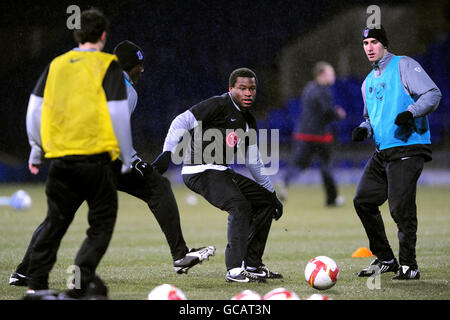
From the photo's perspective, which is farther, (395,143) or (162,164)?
(395,143)

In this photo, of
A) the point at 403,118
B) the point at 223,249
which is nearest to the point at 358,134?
the point at 403,118

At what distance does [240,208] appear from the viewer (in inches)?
255

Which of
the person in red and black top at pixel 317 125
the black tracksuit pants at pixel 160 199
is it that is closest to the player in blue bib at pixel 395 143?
the black tracksuit pants at pixel 160 199

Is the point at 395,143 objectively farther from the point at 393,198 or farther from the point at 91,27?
the point at 91,27

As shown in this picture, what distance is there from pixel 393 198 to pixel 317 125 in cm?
753

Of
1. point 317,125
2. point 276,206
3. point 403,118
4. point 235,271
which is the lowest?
point 235,271

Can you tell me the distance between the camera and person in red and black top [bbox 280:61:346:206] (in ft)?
45.0

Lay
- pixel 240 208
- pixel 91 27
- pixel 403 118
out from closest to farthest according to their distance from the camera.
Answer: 1. pixel 91 27
2. pixel 403 118
3. pixel 240 208

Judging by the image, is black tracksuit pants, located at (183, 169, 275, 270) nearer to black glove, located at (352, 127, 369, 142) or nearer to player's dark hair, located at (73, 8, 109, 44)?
black glove, located at (352, 127, 369, 142)

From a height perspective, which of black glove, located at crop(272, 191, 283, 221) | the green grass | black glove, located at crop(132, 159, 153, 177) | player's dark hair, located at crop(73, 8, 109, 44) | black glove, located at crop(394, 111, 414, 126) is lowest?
the green grass

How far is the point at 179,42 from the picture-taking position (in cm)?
1600

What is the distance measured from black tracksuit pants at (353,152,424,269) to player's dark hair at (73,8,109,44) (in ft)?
9.96

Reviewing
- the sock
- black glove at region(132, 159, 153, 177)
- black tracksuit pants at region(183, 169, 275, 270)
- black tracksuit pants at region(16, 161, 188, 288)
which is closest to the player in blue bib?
black tracksuit pants at region(183, 169, 275, 270)
